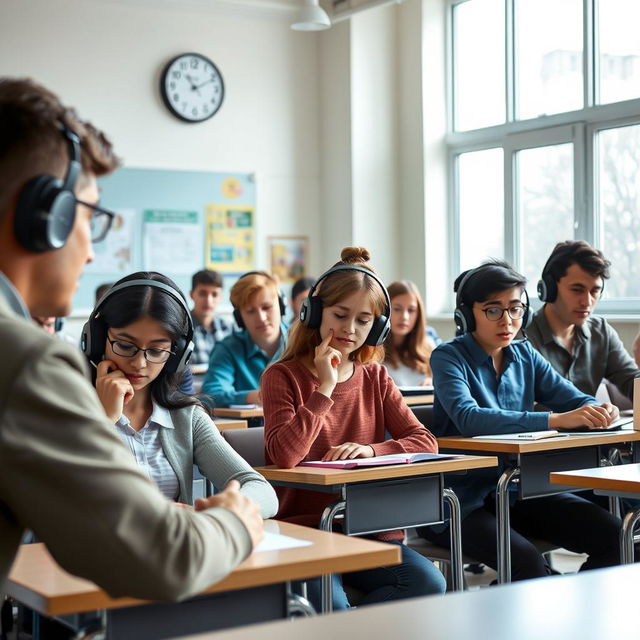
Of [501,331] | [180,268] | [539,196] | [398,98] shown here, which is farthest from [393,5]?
[501,331]

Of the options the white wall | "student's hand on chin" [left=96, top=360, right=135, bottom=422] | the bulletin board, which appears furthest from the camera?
the bulletin board

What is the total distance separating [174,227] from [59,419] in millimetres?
6281

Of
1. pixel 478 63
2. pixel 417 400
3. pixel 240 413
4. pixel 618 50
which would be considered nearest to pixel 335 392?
pixel 240 413

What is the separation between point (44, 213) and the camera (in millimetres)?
1058

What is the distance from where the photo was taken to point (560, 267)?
419 cm

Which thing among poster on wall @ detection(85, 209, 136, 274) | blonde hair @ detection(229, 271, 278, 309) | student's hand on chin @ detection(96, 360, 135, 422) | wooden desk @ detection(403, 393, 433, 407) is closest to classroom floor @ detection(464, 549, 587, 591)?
wooden desk @ detection(403, 393, 433, 407)

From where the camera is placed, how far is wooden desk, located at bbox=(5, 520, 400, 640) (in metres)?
1.41

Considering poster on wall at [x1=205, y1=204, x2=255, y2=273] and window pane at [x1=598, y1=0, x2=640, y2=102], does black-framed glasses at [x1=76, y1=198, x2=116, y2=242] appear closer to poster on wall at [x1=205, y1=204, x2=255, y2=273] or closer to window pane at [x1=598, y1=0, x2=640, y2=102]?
window pane at [x1=598, y1=0, x2=640, y2=102]

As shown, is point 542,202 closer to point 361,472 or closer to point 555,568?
point 555,568

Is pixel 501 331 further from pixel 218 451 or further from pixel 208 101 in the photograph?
pixel 208 101

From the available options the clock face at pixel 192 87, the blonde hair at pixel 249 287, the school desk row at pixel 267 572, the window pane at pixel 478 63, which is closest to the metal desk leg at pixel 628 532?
the school desk row at pixel 267 572

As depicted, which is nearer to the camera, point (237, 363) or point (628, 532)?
point (628, 532)

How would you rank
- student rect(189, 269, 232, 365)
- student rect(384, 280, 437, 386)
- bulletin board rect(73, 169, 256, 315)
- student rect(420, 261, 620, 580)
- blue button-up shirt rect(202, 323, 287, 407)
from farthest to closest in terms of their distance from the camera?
bulletin board rect(73, 169, 256, 315) → student rect(189, 269, 232, 365) → student rect(384, 280, 437, 386) → blue button-up shirt rect(202, 323, 287, 407) → student rect(420, 261, 620, 580)

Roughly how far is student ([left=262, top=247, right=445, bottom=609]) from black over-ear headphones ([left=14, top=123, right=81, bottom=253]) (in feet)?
5.45
